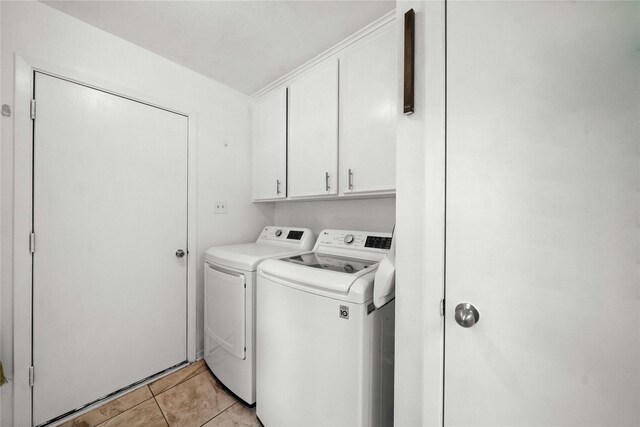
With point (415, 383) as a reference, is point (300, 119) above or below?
above

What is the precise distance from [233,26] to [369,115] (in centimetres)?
102

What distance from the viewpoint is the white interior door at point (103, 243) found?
137 centimetres

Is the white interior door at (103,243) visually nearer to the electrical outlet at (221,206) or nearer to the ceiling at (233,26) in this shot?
the electrical outlet at (221,206)

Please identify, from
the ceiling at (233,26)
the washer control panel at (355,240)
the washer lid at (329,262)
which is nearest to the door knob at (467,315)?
the washer lid at (329,262)

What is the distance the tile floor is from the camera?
1.41m

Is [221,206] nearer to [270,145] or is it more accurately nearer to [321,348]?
[270,145]

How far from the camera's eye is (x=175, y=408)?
4.94 feet

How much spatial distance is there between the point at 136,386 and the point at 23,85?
196cm

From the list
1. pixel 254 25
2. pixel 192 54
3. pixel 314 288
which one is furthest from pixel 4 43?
pixel 314 288

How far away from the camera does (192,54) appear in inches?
70.1

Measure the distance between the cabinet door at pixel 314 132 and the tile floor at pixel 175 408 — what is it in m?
1.49

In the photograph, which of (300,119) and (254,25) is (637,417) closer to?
(300,119)

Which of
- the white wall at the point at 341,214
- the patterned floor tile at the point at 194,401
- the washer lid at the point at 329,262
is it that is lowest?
the patterned floor tile at the point at 194,401

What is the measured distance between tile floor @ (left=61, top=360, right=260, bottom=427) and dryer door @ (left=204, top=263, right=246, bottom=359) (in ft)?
1.08
